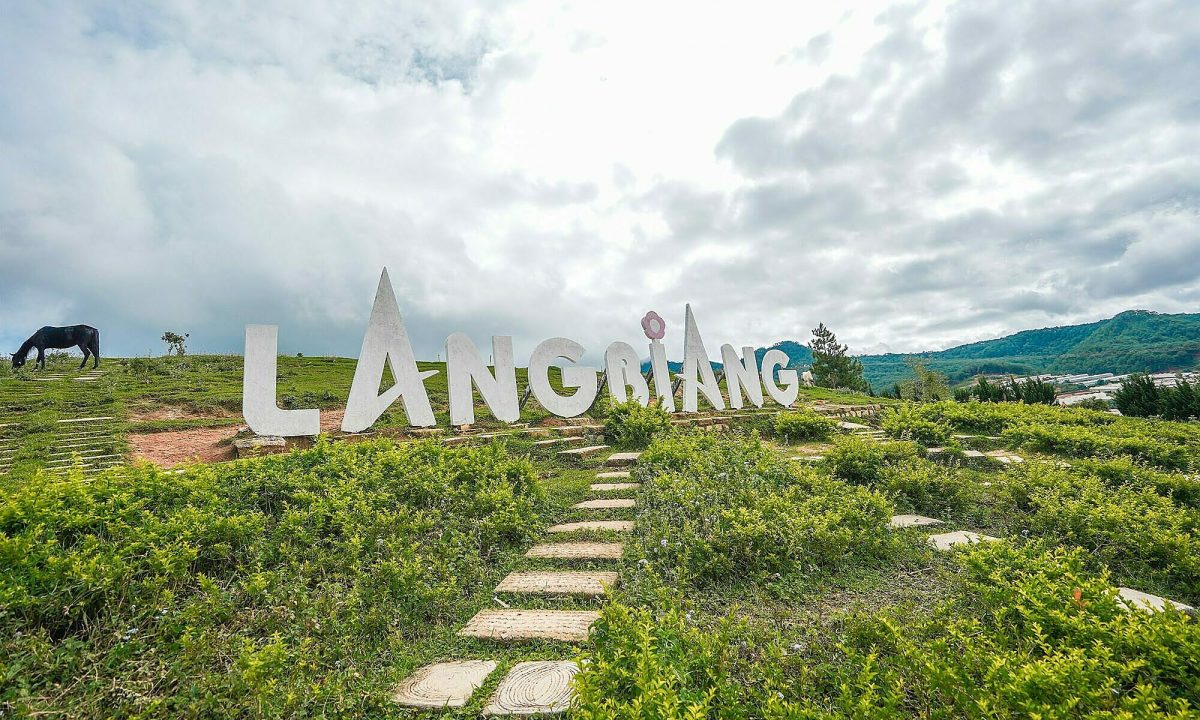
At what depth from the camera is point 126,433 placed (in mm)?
8078

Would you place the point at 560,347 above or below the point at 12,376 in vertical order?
below

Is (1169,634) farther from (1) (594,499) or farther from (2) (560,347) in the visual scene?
(2) (560,347)

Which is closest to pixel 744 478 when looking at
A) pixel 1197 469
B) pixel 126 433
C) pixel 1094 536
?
pixel 1094 536

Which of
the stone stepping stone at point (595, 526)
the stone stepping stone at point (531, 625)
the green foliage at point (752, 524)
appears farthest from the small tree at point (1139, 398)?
the stone stepping stone at point (531, 625)

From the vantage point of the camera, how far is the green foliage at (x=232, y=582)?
99.0 inches

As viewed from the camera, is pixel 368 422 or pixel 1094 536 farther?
pixel 368 422

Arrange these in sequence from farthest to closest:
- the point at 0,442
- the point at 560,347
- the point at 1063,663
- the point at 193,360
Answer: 1. the point at 193,360
2. the point at 560,347
3. the point at 0,442
4. the point at 1063,663

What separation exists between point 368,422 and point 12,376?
1162 centimetres

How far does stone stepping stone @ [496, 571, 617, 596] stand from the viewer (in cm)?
369

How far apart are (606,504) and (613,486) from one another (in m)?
0.62

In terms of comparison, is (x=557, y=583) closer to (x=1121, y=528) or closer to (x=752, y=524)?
(x=752, y=524)

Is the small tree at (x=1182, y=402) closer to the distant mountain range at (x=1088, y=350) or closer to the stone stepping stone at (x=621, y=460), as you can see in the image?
the stone stepping stone at (x=621, y=460)

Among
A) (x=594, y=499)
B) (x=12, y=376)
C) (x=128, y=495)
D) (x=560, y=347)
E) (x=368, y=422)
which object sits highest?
(x=12, y=376)

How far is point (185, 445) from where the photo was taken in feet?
25.8
